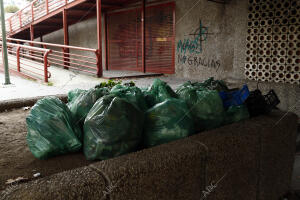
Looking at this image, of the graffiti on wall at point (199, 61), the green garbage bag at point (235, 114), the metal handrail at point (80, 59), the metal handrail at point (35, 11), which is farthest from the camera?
the metal handrail at point (35, 11)

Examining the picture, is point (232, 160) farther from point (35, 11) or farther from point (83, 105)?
point (35, 11)

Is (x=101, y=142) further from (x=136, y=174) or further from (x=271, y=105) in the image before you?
(x=271, y=105)

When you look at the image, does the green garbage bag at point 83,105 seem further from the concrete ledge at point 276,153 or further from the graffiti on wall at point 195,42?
the graffiti on wall at point 195,42

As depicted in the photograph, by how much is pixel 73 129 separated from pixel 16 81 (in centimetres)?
842

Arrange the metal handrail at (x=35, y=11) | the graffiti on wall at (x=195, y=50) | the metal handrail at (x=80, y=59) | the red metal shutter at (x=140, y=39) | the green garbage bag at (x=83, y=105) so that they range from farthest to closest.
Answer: the metal handrail at (x=35, y=11) → the red metal shutter at (x=140, y=39) → the metal handrail at (x=80, y=59) → the graffiti on wall at (x=195, y=50) → the green garbage bag at (x=83, y=105)

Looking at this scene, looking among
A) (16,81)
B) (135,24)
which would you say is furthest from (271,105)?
(135,24)

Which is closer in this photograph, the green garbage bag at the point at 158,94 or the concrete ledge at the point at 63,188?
the concrete ledge at the point at 63,188

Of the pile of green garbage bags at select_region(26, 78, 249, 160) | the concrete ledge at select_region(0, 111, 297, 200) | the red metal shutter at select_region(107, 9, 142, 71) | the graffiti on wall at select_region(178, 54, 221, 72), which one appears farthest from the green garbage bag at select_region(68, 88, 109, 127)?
the red metal shutter at select_region(107, 9, 142, 71)

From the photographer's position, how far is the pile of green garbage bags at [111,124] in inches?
71.0

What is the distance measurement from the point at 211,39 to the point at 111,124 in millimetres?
7938

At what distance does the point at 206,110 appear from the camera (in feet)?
7.52

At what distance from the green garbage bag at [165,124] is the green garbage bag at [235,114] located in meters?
0.58

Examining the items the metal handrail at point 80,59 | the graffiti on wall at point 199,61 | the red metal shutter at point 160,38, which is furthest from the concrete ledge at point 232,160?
the red metal shutter at point 160,38

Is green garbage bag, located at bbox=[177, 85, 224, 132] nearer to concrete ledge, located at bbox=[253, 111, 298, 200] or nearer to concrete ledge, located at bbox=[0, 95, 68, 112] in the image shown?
concrete ledge, located at bbox=[253, 111, 298, 200]
